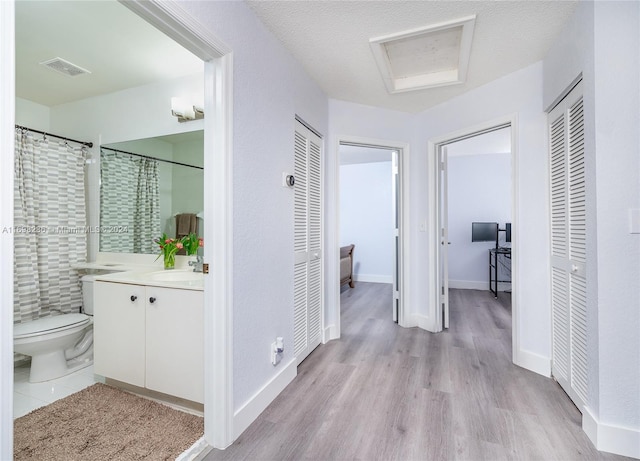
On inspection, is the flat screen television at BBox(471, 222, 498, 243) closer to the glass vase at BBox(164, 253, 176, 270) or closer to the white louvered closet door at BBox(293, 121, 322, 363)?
the white louvered closet door at BBox(293, 121, 322, 363)

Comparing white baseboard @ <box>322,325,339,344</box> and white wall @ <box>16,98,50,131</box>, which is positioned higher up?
white wall @ <box>16,98,50,131</box>

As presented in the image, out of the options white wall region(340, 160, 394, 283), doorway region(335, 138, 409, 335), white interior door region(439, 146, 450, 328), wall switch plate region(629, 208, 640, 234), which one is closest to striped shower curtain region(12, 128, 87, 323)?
white interior door region(439, 146, 450, 328)

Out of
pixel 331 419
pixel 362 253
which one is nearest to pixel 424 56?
pixel 331 419

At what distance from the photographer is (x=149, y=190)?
8.96 feet

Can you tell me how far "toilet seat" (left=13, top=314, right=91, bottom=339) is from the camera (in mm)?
2088

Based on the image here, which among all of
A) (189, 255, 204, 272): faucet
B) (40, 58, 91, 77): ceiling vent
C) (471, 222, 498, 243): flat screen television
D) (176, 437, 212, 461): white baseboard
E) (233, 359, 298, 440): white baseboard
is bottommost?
(176, 437, 212, 461): white baseboard

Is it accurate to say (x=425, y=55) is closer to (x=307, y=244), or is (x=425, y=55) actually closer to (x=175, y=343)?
(x=307, y=244)

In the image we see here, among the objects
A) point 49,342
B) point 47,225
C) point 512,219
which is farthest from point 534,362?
point 47,225

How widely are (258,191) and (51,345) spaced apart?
6.15 ft

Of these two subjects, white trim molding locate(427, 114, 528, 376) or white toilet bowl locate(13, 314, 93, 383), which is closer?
white toilet bowl locate(13, 314, 93, 383)

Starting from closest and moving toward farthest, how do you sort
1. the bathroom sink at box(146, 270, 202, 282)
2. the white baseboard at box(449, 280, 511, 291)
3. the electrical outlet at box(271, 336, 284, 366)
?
the electrical outlet at box(271, 336, 284, 366), the bathroom sink at box(146, 270, 202, 282), the white baseboard at box(449, 280, 511, 291)

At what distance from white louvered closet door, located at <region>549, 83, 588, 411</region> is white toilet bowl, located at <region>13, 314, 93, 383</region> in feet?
10.9

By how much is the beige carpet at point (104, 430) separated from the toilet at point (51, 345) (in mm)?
433

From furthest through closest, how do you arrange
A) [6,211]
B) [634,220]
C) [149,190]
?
[149,190], [634,220], [6,211]
